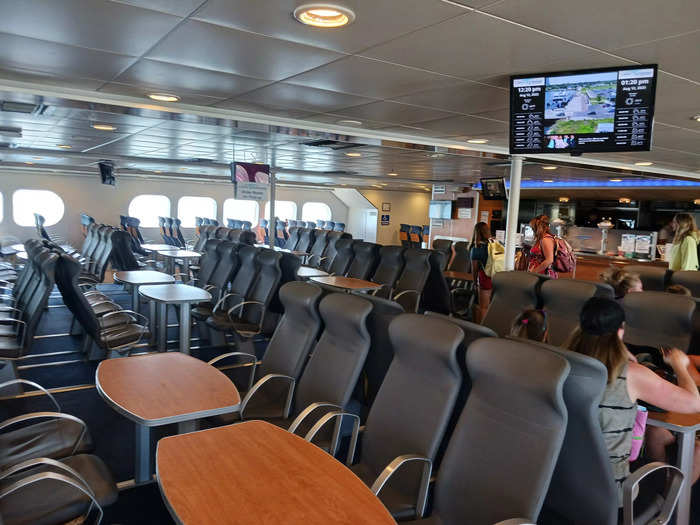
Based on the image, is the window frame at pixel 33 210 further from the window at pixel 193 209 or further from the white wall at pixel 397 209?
the white wall at pixel 397 209

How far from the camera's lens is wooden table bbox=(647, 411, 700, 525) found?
2.01 metres

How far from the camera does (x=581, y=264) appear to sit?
926cm

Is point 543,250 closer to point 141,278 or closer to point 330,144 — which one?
point 330,144

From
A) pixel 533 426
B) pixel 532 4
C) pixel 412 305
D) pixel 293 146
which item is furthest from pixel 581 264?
pixel 533 426

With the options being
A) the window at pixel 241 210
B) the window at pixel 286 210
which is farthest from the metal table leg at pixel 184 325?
the window at pixel 286 210

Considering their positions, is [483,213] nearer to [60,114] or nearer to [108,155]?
[108,155]

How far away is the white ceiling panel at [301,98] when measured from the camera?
4191 mm

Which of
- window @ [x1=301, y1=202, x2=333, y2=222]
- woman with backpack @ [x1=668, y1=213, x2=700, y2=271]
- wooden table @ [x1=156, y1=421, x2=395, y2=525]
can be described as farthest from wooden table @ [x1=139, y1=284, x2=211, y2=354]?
window @ [x1=301, y1=202, x2=333, y2=222]

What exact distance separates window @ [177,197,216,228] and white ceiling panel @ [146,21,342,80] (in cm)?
1410

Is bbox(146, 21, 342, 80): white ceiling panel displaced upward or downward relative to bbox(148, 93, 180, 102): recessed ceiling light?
downward

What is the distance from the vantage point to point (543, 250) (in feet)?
17.7

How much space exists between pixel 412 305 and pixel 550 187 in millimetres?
10014

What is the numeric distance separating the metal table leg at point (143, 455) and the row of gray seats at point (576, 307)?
8.47ft

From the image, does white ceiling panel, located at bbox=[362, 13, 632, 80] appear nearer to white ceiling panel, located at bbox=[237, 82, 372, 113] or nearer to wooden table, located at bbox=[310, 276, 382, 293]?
white ceiling panel, located at bbox=[237, 82, 372, 113]
